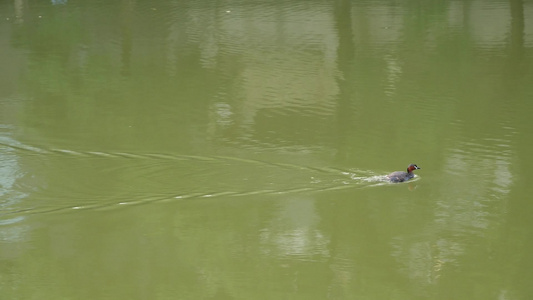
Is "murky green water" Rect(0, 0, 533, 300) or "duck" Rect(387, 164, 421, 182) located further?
"duck" Rect(387, 164, 421, 182)

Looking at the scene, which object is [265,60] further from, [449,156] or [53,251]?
[53,251]

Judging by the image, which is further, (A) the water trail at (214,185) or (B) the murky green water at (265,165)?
(A) the water trail at (214,185)

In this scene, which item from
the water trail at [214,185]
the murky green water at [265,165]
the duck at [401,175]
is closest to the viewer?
the murky green water at [265,165]

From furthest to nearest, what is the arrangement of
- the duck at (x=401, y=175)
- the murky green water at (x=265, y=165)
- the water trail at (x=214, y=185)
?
1. the duck at (x=401, y=175)
2. the water trail at (x=214, y=185)
3. the murky green water at (x=265, y=165)

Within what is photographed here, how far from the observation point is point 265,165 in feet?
24.5

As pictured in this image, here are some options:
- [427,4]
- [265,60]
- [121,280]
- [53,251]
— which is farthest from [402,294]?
[427,4]

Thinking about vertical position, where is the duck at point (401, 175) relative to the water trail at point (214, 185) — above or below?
below

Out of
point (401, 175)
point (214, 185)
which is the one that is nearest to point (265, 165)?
point (214, 185)

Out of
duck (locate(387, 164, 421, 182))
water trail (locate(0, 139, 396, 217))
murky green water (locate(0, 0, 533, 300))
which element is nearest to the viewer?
murky green water (locate(0, 0, 533, 300))

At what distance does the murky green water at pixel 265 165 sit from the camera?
5.84 meters

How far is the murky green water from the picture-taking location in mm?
5840

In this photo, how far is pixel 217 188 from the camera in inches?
276

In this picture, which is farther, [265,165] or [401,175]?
[265,165]

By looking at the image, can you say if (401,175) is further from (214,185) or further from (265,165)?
(214,185)
